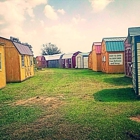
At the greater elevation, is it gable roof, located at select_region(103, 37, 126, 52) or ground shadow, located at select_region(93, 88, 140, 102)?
gable roof, located at select_region(103, 37, 126, 52)

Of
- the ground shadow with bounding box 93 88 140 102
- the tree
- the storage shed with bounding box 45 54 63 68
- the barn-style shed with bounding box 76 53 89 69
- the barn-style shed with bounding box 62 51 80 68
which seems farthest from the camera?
the tree

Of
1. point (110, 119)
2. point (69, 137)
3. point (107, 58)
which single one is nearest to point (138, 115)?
point (110, 119)

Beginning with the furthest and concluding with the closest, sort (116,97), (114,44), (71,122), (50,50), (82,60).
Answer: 1. (50,50)
2. (82,60)
3. (114,44)
4. (116,97)
5. (71,122)

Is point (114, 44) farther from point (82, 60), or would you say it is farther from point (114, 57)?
point (82, 60)

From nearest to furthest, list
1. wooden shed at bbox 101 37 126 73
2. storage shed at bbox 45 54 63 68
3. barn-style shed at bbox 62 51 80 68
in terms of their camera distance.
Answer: wooden shed at bbox 101 37 126 73
barn-style shed at bbox 62 51 80 68
storage shed at bbox 45 54 63 68

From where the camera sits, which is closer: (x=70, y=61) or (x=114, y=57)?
(x=114, y=57)

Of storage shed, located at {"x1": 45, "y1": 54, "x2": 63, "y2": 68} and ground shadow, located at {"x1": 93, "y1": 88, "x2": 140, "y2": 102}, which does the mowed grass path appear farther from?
storage shed, located at {"x1": 45, "y1": 54, "x2": 63, "y2": 68}

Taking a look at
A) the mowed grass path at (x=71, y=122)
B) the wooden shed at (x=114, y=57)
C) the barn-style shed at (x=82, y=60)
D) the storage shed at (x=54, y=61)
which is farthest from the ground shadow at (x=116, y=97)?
the storage shed at (x=54, y=61)

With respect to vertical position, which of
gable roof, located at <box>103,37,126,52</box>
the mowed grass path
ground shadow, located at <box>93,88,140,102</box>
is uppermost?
gable roof, located at <box>103,37,126,52</box>

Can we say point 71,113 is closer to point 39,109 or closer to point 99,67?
point 39,109

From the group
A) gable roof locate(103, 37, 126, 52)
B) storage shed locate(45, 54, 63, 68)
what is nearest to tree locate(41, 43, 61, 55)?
storage shed locate(45, 54, 63, 68)

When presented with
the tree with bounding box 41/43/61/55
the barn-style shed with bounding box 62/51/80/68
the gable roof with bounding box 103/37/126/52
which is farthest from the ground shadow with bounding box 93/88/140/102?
the tree with bounding box 41/43/61/55

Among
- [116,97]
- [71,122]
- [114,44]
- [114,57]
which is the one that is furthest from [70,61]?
[71,122]

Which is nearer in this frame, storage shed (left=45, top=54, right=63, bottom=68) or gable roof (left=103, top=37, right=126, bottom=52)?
gable roof (left=103, top=37, right=126, bottom=52)
